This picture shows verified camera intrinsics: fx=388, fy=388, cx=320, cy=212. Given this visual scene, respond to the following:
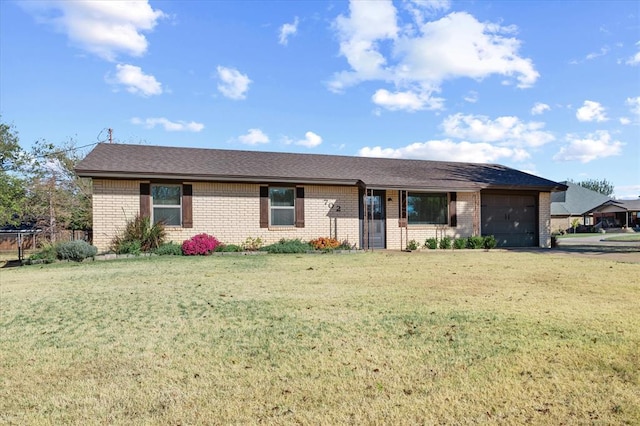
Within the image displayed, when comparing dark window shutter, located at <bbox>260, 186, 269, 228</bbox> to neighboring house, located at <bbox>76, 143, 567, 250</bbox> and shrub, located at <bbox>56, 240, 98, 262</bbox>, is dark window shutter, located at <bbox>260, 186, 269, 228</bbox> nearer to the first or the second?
neighboring house, located at <bbox>76, 143, 567, 250</bbox>

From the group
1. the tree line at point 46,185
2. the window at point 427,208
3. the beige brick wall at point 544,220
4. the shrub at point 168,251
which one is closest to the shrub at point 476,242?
the window at point 427,208

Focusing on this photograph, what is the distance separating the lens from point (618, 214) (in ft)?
156

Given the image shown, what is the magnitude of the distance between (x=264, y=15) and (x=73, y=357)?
13369 millimetres

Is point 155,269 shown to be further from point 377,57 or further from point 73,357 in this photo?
point 377,57

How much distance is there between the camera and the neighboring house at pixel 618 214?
42859 millimetres

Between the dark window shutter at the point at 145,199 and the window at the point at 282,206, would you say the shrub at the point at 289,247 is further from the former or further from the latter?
the dark window shutter at the point at 145,199

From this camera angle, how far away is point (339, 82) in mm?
20875

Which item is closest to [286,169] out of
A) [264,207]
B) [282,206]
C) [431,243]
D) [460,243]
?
[282,206]

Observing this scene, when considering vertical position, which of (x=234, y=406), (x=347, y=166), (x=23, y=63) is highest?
(x=23, y=63)

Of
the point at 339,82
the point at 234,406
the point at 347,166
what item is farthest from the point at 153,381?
the point at 339,82

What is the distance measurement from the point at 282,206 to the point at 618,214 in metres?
49.6

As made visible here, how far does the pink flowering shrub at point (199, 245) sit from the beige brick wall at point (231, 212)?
2.61 ft

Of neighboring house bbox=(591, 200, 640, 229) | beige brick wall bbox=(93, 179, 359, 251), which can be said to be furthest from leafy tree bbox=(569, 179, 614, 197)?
beige brick wall bbox=(93, 179, 359, 251)

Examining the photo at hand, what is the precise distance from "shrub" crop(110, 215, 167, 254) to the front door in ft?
25.9
